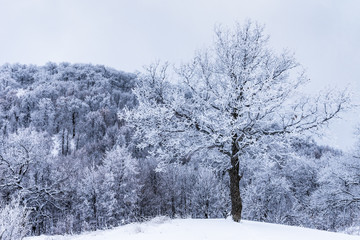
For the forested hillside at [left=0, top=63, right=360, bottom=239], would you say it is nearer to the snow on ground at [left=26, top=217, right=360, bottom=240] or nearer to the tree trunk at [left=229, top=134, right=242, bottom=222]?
the tree trunk at [left=229, top=134, right=242, bottom=222]

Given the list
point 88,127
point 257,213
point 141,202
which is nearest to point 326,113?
point 257,213

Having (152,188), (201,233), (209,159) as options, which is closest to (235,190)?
→ (209,159)

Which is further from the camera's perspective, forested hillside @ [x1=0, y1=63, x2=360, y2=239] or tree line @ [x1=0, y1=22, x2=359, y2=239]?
forested hillside @ [x1=0, y1=63, x2=360, y2=239]

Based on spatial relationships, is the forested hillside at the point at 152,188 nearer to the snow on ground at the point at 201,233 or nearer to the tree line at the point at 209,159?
the tree line at the point at 209,159

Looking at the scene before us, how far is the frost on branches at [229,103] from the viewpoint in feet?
30.7

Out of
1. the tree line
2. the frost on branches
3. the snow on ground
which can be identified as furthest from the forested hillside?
the snow on ground

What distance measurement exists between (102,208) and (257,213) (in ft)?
64.8

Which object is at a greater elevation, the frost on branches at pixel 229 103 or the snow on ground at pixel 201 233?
the frost on branches at pixel 229 103

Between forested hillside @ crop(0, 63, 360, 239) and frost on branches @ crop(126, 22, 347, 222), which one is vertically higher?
frost on branches @ crop(126, 22, 347, 222)

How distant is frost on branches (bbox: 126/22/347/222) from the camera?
937 cm

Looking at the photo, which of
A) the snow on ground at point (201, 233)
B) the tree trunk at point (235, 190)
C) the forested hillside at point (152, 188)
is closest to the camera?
the snow on ground at point (201, 233)

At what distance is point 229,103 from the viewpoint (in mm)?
9852

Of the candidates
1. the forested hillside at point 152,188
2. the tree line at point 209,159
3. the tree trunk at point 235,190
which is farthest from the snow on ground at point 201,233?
the forested hillside at point 152,188

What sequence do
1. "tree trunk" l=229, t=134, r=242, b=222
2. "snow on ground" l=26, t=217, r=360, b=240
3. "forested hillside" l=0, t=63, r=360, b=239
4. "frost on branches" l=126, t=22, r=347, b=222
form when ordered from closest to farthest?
"snow on ground" l=26, t=217, r=360, b=240 → "frost on branches" l=126, t=22, r=347, b=222 → "tree trunk" l=229, t=134, r=242, b=222 → "forested hillside" l=0, t=63, r=360, b=239
